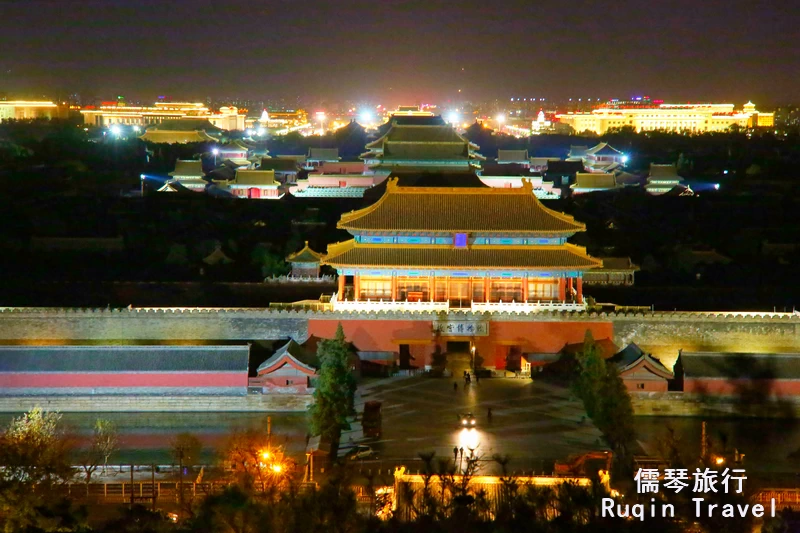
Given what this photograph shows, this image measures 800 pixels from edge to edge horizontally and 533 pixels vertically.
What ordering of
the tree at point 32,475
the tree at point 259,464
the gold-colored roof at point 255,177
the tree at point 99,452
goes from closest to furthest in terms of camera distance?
the tree at point 32,475
the tree at point 259,464
the tree at point 99,452
the gold-colored roof at point 255,177

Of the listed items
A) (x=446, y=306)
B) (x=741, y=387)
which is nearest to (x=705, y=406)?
(x=741, y=387)

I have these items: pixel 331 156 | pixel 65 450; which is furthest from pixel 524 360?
pixel 331 156

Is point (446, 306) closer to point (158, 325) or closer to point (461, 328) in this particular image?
point (461, 328)

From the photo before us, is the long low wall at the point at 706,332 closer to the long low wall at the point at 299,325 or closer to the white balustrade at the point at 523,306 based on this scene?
the long low wall at the point at 299,325

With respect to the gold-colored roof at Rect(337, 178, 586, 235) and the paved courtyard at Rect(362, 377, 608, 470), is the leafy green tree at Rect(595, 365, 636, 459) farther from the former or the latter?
the gold-colored roof at Rect(337, 178, 586, 235)

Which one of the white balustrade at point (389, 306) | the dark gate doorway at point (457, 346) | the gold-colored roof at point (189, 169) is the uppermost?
the gold-colored roof at point (189, 169)

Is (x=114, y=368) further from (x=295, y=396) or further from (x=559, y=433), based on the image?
(x=559, y=433)

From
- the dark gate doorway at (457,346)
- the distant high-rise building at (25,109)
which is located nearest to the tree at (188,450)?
the dark gate doorway at (457,346)
